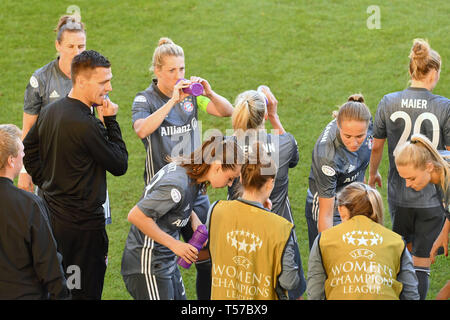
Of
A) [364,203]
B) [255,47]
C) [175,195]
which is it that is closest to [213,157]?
[175,195]

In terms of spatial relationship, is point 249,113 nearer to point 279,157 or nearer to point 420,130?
point 279,157

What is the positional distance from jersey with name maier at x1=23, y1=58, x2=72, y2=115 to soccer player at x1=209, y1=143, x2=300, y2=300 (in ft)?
6.64

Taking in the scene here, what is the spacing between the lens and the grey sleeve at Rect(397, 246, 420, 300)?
337cm

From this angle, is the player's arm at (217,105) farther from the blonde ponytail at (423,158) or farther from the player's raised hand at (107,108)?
the blonde ponytail at (423,158)

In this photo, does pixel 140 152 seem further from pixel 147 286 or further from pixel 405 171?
pixel 405 171

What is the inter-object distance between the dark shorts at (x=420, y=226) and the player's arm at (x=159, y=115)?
1.90 m

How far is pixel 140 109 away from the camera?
4.87 meters

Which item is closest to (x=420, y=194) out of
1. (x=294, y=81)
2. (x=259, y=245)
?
(x=259, y=245)

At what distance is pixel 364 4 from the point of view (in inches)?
426

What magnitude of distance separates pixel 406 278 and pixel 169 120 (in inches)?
89.0

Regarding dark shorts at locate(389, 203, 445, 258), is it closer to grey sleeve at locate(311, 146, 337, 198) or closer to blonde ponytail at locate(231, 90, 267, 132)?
grey sleeve at locate(311, 146, 337, 198)

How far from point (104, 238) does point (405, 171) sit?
6.65 feet

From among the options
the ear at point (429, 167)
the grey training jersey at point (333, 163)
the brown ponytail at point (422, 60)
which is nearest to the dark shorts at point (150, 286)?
the grey training jersey at point (333, 163)
